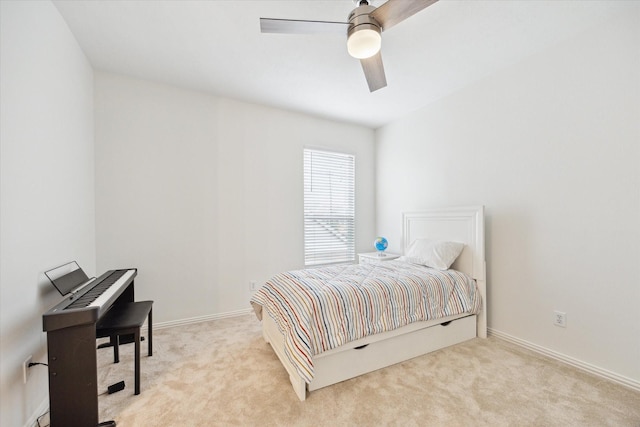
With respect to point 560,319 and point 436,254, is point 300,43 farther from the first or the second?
point 560,319

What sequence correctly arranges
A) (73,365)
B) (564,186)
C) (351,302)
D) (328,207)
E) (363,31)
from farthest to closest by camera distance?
(328,207), (564,186), (351,302), (363,31), (73,365)

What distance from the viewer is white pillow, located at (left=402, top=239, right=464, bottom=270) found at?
2.76 m

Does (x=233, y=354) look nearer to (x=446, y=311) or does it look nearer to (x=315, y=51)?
(x=446, y=311)

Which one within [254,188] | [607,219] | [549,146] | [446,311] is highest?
[549,146]

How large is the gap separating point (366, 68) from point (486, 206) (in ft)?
6.42

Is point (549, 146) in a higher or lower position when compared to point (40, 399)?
higher

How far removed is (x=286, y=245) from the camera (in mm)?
3691

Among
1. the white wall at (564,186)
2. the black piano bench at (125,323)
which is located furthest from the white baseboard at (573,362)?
the black piano bench at (125,323)

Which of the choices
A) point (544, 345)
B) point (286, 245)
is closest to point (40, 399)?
point (286, 245)

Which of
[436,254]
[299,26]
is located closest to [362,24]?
[299,26]

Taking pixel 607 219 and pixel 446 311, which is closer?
pixel 607 219

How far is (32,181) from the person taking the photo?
157 cm

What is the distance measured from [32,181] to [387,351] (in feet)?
8.76

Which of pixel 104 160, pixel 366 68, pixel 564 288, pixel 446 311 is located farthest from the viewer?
pixel 104 160
